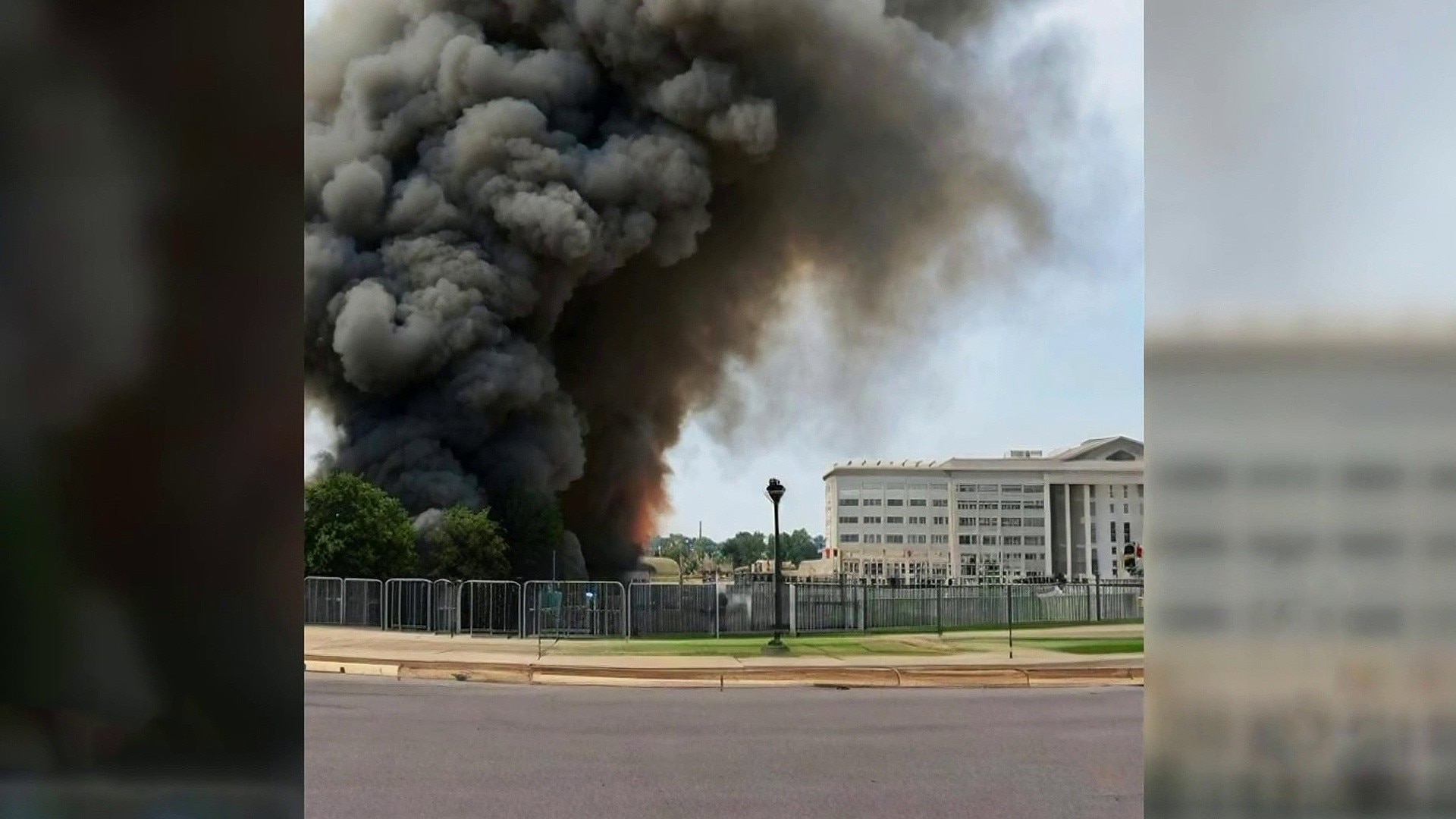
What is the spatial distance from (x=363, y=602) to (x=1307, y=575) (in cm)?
1609

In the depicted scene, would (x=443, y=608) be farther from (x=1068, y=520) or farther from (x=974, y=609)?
(x=1068, y=520)

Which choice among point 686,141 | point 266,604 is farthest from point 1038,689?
point 686,141

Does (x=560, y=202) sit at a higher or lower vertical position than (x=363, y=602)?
higher

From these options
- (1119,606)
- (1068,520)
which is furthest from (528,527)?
(1068,520)

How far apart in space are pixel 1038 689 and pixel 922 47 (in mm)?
25841

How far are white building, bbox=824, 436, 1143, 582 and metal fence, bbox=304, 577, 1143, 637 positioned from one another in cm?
3358

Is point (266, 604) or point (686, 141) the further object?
point (686, 141)

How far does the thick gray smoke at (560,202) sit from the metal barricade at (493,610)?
31.5 feet

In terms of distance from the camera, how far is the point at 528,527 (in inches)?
1037

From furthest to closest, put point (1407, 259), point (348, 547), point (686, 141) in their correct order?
1. point (686, 141)
2. point (348, 547)
3. point (1407, 259)

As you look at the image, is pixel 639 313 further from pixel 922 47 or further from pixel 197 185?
pixel 197 185

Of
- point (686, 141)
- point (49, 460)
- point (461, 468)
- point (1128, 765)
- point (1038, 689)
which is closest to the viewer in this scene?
point (49, 460)

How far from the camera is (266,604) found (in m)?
1.80

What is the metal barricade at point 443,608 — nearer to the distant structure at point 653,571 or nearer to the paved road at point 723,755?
the distant structure at point 653,571
